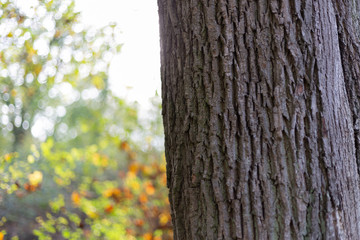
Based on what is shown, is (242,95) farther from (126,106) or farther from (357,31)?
(126,106)

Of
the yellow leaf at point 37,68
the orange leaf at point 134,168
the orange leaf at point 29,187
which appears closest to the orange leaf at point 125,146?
the orange leaf at point 134,168

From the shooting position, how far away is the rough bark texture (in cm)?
133

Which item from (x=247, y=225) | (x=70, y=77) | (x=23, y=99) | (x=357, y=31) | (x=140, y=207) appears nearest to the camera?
(x=247, y=225)

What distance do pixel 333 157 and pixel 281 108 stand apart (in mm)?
255

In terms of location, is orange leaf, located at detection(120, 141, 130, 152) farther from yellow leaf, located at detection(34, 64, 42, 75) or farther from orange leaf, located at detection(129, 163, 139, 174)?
yellow leaf, located at detection(34, 64, 42, 75)

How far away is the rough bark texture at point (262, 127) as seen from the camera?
1326 millimetres

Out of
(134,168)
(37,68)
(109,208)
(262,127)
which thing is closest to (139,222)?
(109,208)

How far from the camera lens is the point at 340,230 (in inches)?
52.5

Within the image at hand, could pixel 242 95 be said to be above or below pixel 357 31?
below

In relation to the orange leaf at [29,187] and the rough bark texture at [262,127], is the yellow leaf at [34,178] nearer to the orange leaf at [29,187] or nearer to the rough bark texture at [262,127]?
the orange leaf at [29,187]

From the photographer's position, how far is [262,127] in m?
1.36

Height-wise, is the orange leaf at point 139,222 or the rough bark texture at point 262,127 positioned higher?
the rough bark texture at point 262,127

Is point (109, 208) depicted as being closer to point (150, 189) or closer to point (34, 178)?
point (150, 189)

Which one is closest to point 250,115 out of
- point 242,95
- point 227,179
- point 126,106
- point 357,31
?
point 242,95
